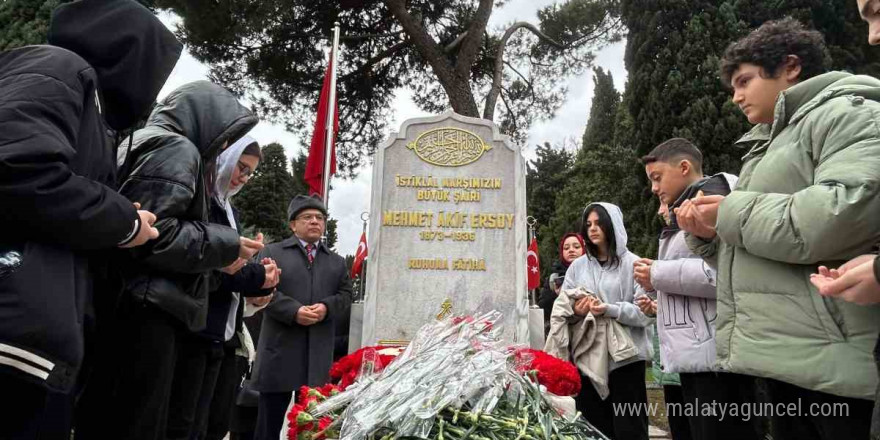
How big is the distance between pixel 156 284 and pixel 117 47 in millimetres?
666

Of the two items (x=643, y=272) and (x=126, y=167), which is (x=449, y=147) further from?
(x=126, y=167)

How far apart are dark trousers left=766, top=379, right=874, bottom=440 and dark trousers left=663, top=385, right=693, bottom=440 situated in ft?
4.67

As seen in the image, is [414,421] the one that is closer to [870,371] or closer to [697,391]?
[870,371]

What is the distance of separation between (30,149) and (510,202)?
3.49 meters

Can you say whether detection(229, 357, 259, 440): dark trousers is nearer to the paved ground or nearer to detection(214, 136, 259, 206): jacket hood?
detection(214, 136, 259, 206): jacket hood

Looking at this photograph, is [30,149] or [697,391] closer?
[30,149]

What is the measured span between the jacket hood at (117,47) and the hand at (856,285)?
1774mm

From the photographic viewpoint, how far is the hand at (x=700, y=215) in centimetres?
171

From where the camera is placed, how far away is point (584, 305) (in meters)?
3.22

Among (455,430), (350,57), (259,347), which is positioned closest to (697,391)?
(455,430)

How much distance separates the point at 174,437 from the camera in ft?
6.99

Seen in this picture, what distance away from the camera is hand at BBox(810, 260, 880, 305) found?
116cm

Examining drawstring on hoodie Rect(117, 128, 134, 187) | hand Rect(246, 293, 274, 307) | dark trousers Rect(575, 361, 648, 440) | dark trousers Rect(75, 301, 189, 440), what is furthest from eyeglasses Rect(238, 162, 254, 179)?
dark trousers Rect(575, 361, 648, 440)

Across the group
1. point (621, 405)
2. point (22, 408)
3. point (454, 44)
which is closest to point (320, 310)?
point (621, 405)
